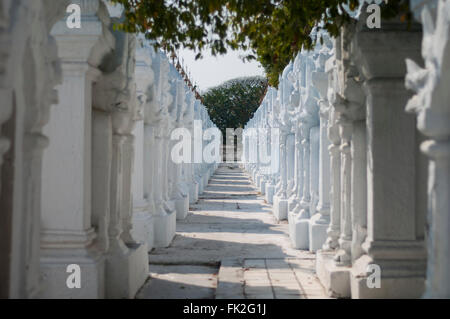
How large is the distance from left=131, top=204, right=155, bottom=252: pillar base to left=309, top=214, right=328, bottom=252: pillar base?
2617 millimetres

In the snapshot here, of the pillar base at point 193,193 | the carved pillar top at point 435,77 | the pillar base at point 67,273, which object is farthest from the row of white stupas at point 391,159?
the pillar base at point 193,193

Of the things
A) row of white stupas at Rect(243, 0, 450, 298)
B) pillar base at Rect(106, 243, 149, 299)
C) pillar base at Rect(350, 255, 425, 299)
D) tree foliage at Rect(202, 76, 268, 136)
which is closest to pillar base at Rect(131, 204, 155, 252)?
pillar base at Rect(106, 243, 149, 299)

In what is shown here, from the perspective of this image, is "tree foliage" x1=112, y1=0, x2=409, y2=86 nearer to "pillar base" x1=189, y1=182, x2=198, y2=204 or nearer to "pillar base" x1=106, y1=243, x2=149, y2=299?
"pillar base" x1=106, y1=243, x2=149, y2=299

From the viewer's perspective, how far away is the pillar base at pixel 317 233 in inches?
314

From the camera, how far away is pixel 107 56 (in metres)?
5.51

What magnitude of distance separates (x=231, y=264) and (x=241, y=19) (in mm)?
3669

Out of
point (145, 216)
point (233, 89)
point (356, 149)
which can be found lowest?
point (145, 216)

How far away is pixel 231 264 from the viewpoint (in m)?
7.39

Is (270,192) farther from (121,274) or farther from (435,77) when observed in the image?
(435,77)

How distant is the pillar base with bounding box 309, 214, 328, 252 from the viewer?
7.97 m

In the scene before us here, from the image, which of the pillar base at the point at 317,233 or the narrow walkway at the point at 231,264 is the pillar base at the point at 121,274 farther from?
the pillar base at the point at 317,233

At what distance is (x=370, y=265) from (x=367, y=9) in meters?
2.28
